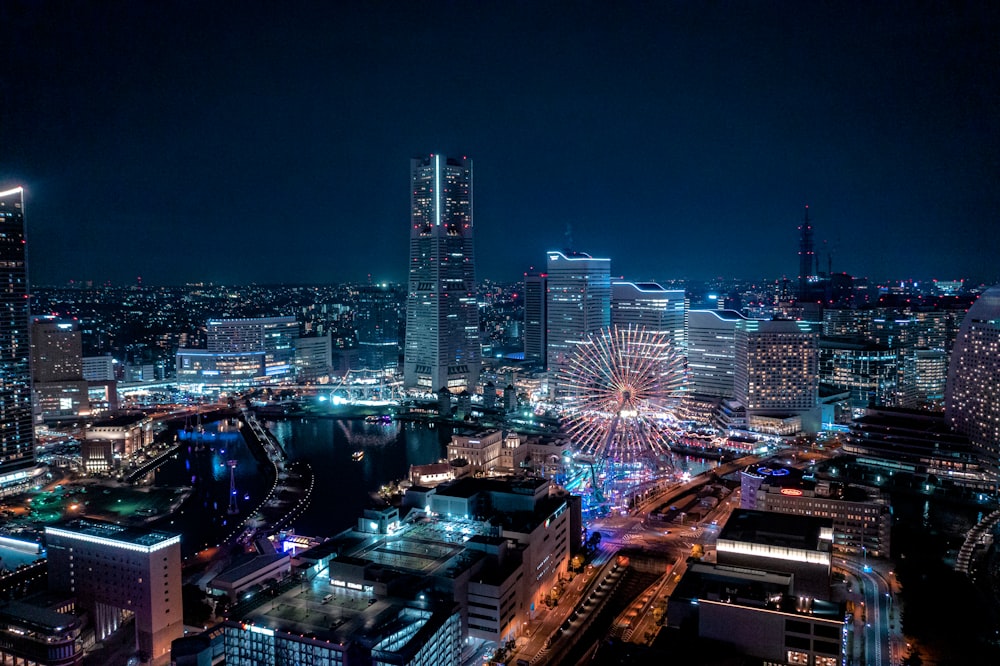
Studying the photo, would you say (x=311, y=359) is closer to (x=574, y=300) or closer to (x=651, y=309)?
(x=574, y=300)

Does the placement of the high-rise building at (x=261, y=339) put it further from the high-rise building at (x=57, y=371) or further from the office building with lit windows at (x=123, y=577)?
the office building with lit windows at (x=123, y=577)

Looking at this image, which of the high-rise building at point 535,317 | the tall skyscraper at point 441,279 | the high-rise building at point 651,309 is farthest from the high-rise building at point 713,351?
the tall skyscraper at point 441,279

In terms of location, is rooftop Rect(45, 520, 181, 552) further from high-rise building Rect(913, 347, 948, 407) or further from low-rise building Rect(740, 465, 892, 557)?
high-rise building Rect(913, 347, 948, 407)

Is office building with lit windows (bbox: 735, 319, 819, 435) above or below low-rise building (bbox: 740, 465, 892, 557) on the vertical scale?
above

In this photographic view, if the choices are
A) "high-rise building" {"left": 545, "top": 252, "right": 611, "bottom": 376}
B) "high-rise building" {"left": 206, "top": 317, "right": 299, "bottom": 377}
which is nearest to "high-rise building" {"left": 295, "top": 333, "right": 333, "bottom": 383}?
"high-rise building" {"left": 206, "top": 317, "right": 299, "bottom": 377}

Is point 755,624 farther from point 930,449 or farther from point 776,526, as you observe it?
point 930,449

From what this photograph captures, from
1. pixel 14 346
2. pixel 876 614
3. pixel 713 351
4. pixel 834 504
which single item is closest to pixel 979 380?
→ pixel 834 504
